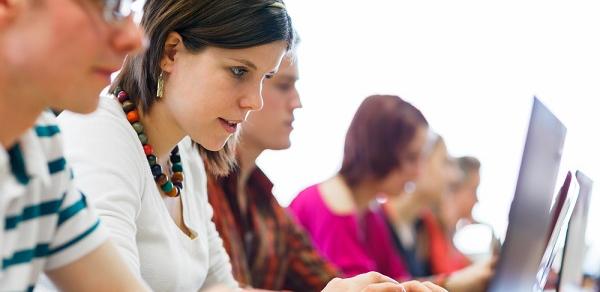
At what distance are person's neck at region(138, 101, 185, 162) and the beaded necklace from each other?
0.5 inches

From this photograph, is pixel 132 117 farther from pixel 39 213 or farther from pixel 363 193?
pixel 363 193

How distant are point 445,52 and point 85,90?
2939mm

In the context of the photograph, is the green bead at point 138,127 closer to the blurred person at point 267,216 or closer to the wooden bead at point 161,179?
the wooden bead at point 161,179

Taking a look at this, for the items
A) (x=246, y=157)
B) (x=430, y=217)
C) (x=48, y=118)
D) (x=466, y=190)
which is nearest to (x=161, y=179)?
(x=48, y=118)

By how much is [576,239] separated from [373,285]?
63 centimetres

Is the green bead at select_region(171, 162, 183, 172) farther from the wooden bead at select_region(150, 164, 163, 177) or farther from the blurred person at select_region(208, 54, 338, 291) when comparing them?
the blurred person at select_region(208, 54, 338, 291)

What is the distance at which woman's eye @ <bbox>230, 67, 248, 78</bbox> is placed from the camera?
50.3 inches

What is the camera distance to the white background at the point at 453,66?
332 centimetres

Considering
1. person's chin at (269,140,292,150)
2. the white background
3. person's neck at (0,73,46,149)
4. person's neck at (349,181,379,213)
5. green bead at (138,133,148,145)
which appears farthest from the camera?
the white background

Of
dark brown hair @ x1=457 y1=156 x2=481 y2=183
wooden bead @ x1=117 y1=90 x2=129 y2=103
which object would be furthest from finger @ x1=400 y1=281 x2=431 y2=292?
dark brown hair @ x1=457 y1=156 x2=481 y2=183

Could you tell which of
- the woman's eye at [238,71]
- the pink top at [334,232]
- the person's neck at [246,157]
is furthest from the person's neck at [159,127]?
the pink top at [334,232]

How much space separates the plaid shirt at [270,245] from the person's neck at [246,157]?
0.8 inches

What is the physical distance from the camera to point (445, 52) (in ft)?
11.6

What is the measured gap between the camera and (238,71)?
128cm
